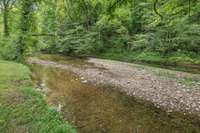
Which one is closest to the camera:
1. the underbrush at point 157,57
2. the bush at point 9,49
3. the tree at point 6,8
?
the underbrush at point 157,57

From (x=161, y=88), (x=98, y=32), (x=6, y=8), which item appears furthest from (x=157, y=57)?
(x=6, y=8)

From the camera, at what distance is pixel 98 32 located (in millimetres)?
37000

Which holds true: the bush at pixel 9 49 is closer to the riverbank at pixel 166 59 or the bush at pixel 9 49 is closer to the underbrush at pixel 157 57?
the underbrush at pixel 157 57

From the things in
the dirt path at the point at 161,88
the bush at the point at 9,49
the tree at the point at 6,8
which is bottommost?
the dirt path at the point at 161,88

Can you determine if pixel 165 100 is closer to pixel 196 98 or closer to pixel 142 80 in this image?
pixel 196 98

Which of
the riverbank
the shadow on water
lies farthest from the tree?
the shadow on water

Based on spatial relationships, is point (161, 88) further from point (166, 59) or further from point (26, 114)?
point (166, 59)

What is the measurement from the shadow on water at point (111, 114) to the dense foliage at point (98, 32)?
7.63 m

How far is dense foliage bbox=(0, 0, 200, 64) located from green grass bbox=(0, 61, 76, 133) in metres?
8.57

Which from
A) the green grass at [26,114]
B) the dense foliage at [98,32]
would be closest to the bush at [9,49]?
the dense foliage at [98,32]

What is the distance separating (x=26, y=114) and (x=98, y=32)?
29004mm

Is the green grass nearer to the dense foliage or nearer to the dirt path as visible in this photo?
the dirt path

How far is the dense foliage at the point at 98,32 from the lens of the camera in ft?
80.3

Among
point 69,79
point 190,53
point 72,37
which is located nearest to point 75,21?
point 72,37
